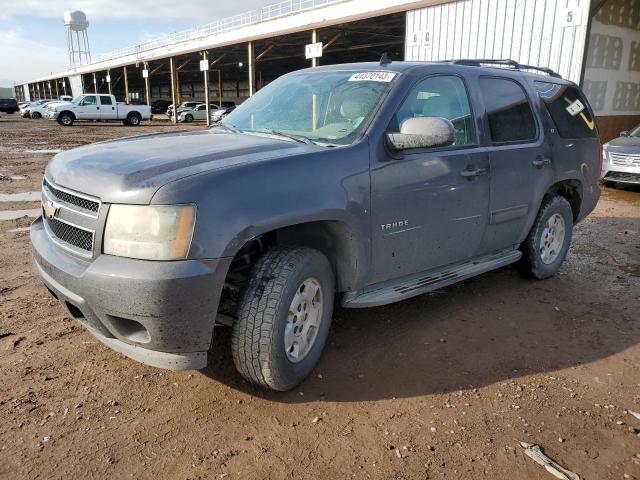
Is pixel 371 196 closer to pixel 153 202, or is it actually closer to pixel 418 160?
pixel 418 160

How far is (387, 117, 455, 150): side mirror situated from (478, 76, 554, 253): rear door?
0.98 metres

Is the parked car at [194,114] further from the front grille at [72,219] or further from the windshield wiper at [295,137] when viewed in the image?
the front grille at [72,219]

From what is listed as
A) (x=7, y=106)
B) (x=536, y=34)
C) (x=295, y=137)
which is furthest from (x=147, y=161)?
(x=7, y=106)

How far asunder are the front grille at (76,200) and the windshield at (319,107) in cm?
131

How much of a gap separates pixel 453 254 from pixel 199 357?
6.81 ft

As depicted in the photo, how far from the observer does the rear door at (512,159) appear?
3.99 metres

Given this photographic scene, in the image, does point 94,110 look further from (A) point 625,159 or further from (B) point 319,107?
(B) point 319,107

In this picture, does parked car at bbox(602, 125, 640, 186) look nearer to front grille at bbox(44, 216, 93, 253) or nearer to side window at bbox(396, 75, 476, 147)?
side window at bbox(396, 75, 476, 147)

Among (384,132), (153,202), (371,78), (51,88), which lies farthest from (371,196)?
(51,88)

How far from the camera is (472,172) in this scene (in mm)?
3699

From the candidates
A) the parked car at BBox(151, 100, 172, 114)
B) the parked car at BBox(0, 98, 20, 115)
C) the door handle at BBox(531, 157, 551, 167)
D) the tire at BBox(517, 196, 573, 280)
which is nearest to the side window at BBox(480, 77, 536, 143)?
the door handle at BBox(531, 157, 551, 167)

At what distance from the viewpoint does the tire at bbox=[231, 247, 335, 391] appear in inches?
104

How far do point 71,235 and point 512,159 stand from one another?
3.21 metres

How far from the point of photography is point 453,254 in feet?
12.4
